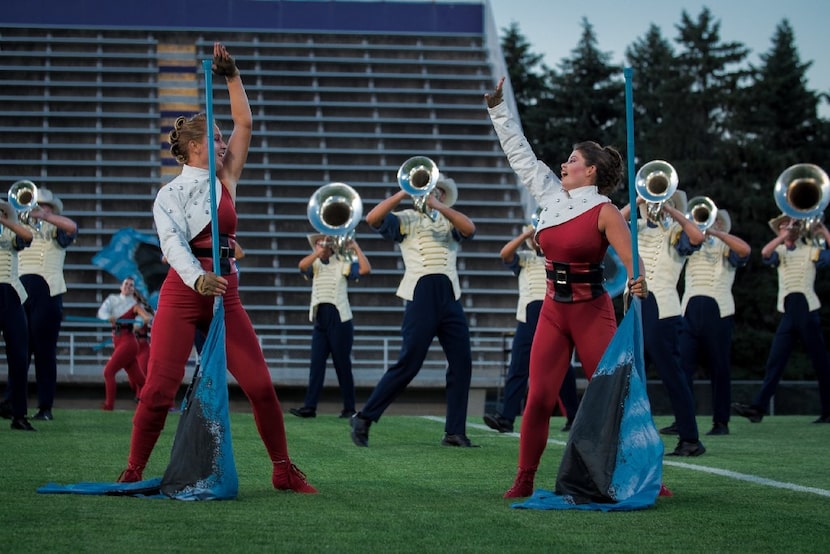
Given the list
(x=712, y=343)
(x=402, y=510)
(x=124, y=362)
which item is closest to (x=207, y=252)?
(x=402, y=510)

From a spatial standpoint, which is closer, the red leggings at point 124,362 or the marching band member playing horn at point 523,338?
the marching band member playing horn at point 523,338

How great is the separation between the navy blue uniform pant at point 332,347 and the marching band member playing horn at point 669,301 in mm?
4551

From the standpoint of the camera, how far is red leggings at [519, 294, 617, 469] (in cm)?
575

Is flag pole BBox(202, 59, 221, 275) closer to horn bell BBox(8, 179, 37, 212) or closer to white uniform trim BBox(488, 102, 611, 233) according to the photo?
white uniform trim BBox(488, 102, 611, 233)

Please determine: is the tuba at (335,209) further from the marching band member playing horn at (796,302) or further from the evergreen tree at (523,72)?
the evergreen tree at (523,72)

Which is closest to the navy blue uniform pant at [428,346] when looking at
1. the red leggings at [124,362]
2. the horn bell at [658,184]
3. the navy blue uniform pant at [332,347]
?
the horn bell at [658,184]

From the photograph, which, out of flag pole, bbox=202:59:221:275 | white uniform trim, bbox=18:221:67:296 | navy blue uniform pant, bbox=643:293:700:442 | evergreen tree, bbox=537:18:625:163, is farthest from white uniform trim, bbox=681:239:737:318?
evergreen tree, bbox=537:18:625:163

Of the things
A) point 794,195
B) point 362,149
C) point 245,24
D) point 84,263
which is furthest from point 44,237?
point 245,24

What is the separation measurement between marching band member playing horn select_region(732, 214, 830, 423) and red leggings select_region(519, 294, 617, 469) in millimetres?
6932

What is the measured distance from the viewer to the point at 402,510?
17.3ft

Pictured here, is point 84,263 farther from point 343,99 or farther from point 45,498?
point 45,498

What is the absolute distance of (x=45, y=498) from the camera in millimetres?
5438

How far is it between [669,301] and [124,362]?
24.5 ft

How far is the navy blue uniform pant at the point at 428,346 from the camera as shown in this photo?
8828mm
